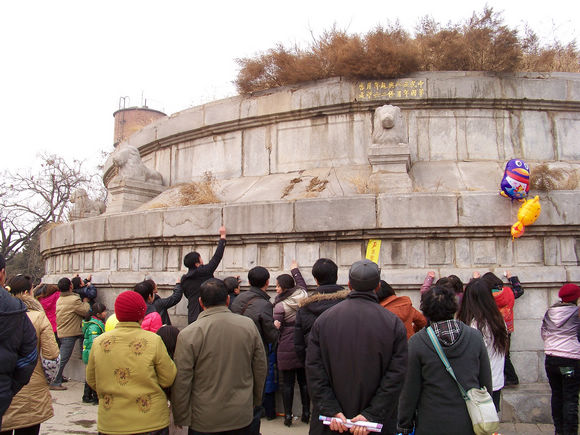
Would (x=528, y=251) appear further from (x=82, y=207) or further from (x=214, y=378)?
(x=82, y=207)

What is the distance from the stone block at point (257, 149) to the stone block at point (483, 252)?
3.91 meters

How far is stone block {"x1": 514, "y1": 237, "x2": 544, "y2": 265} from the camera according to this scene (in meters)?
6.55

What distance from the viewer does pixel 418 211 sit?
662 cm

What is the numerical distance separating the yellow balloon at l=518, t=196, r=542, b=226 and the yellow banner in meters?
1.80

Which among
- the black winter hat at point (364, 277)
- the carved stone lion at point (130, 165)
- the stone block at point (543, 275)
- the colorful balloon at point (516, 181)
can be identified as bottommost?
the stone block at point (543, 275)

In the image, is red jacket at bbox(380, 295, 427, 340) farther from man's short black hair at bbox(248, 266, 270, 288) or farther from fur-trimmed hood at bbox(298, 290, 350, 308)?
man's short black hair at bbox(248, 266, 270, 288)

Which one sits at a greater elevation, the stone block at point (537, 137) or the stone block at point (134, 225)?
the stone block at point (537, 137)

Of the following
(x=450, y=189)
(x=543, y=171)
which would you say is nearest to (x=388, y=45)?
(x=450, y=189)

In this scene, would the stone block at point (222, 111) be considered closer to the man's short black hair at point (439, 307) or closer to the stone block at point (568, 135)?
the stone block at point (568, 135)

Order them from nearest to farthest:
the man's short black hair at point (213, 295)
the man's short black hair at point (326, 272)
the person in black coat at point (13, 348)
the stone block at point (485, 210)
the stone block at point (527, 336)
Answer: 1. the person in black coat at point (13, 348)
2. the man's short black hair at point (213, 295)
3. the man's short black hair at point (326, 272)
4. the stone block at point (527, 336)
5. the stone block at point (485, 210)

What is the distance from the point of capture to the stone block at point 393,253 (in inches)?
264

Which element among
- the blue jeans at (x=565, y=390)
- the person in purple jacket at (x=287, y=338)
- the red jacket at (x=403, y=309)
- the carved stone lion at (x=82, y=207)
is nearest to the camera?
the red jacket at (x=403, y=309)

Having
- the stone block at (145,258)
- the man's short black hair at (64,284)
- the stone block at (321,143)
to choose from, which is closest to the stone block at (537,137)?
the stone block at (321,143)

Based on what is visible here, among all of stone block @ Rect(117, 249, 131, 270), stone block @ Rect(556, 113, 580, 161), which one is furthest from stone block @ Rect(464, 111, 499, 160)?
stone block @ Rect(117, 249, 131, 270)
